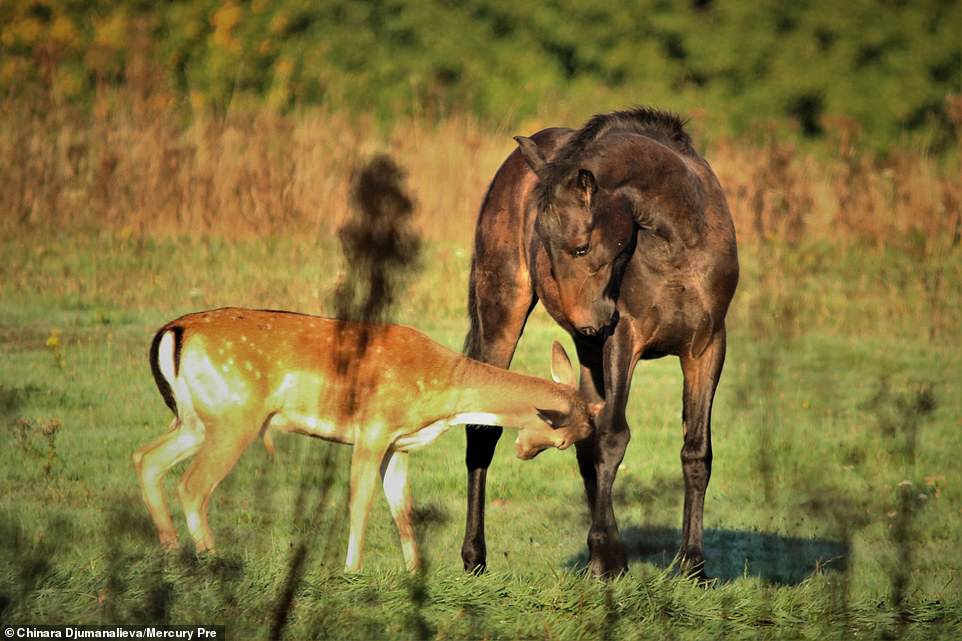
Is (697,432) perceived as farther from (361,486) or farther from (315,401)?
(315,401)

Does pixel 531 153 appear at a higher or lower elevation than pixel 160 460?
higher

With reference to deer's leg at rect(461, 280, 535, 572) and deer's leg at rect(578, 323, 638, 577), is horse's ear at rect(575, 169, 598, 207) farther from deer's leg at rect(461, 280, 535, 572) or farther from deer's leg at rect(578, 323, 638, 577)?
deer's leg at rect(461, 280, 535, 572)

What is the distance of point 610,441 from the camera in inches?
282

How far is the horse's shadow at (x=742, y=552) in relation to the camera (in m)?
8.40

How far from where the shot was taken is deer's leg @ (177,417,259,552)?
7.19 metres

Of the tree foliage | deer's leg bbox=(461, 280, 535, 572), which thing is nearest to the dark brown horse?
deer's leg bbox=(461, 280, 535, 572)

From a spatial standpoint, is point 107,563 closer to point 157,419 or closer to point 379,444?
point 379,444

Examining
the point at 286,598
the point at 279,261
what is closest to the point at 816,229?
the point at 279,261

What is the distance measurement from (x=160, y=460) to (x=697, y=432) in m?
2.65

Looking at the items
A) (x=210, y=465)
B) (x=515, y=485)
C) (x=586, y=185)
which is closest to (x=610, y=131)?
(x=586, y=185)

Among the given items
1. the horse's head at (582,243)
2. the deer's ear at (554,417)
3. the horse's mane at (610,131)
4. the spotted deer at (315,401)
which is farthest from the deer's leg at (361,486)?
the horse's mane at (610,131)

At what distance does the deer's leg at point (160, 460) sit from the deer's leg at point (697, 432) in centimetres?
241

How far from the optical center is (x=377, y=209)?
4.81 m

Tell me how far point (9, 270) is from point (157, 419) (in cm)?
443
